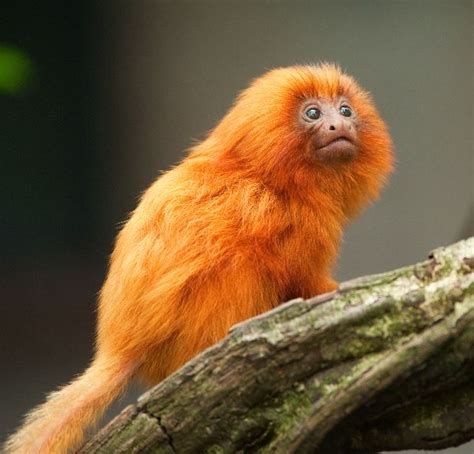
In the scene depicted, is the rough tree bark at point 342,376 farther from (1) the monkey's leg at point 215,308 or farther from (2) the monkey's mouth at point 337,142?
(2) the monkey's mouth at point 337,142

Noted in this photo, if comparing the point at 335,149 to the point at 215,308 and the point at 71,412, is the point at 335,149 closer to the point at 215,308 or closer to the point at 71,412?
the point at 215,308

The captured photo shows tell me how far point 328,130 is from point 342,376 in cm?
106

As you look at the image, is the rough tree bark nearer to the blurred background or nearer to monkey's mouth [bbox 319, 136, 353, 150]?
monkey's mouth [bbox 319, 136, 353, 150]

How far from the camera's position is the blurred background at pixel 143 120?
11.4ft

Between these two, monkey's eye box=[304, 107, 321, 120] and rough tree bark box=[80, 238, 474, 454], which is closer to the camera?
rough tree bark box=[80, 238, 474, 454]

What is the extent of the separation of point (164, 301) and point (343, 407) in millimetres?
780

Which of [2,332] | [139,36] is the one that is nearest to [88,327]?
[2,332]

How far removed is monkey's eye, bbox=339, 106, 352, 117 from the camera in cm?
287

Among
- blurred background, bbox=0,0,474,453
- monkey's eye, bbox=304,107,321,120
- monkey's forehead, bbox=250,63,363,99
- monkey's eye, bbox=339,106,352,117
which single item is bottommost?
monkey's eye, bbox=304,107,321,120

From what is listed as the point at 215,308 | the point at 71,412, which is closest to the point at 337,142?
the point at 215,308

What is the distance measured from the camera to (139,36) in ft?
11.3

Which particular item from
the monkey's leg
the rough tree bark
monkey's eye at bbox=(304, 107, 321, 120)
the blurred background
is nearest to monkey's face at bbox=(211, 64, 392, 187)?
monkey's eye at bbox=(304, 107, 321, 120)

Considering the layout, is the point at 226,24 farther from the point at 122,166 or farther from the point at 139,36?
the point at 122,166

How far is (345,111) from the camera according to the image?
9.44ft
